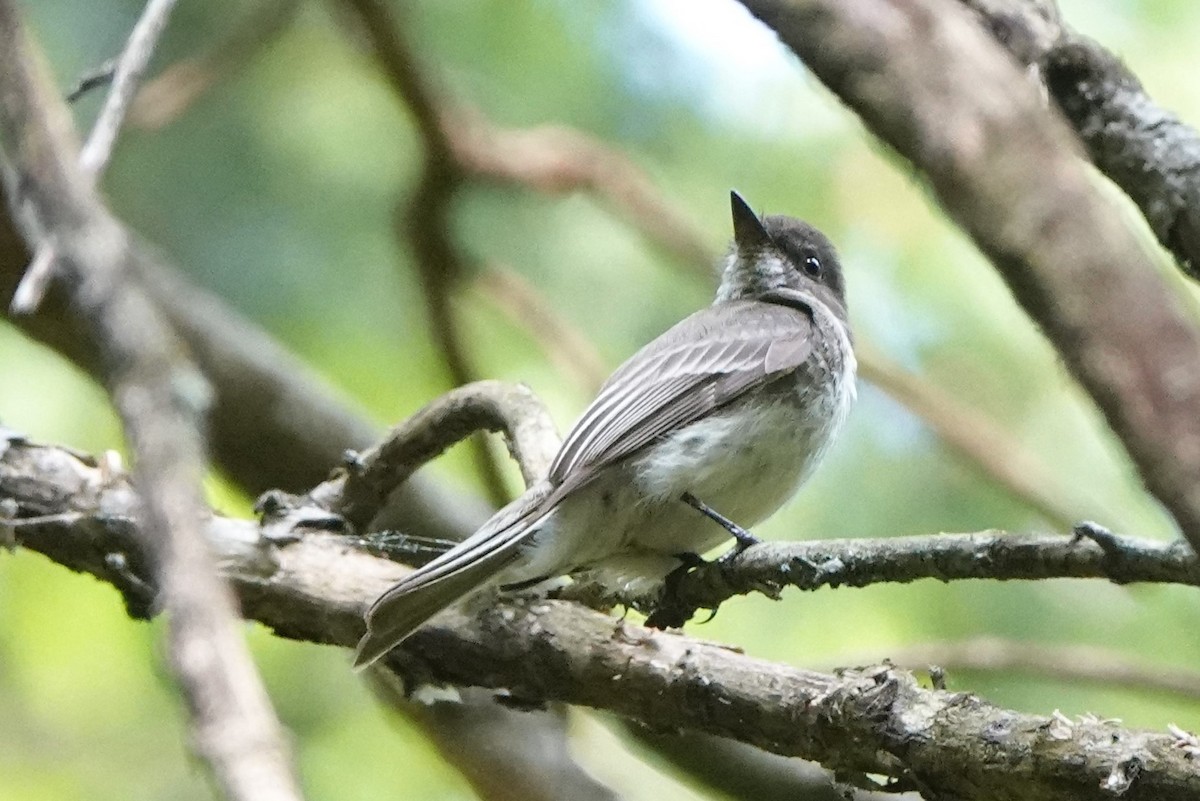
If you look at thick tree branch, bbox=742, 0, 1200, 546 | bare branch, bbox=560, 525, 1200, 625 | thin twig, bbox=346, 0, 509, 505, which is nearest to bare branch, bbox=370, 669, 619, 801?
thin twig, bbox=346, 0, 509, 505

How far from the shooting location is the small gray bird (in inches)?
114

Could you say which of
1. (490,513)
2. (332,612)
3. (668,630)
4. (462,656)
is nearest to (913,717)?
(668,630)

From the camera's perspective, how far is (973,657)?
12.5 feet

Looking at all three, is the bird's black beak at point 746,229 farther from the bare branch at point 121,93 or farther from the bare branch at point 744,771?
the bare branch at point 121,93

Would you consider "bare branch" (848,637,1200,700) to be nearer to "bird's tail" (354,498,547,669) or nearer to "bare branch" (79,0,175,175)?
"bird's tail" (354,498,547,669)

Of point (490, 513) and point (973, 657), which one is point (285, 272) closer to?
point (490, 513)

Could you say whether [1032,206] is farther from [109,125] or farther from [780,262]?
[780,262]

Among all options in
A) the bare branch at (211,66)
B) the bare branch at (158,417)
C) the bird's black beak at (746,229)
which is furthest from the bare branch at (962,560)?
the bare branch at (211,66)

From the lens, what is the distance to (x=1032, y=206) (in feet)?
2.86

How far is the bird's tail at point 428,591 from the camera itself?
2674 mm

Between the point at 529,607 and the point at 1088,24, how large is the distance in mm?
2677

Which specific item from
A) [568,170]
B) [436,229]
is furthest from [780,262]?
[436,229]

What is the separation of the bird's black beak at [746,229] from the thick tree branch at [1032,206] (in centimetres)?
291

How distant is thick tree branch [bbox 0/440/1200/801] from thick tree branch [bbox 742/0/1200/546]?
49.6 inches
